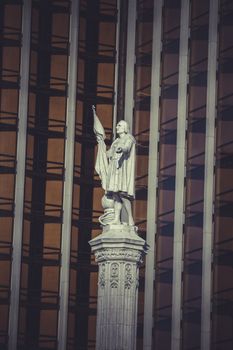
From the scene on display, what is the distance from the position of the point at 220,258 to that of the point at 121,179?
3897 cm

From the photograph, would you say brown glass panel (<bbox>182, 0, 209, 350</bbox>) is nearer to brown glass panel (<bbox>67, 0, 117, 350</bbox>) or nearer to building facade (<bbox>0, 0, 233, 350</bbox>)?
building facade (<bbox>0, 0, 233, 350</bbox>)

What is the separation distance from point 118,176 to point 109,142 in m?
42.2

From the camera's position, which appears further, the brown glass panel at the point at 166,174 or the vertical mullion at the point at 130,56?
the vertical mullion at the point at 130,56

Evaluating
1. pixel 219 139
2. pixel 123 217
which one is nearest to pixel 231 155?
pixel 219 139

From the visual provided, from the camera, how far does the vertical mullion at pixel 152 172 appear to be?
11569cm

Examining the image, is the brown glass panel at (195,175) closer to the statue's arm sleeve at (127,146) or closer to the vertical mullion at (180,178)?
the vertical mullion at (180,178)

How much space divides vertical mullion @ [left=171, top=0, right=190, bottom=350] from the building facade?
8 cm

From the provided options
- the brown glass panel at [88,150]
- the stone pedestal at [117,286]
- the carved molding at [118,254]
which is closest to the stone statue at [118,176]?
→ the stone pedestal at [117,286]

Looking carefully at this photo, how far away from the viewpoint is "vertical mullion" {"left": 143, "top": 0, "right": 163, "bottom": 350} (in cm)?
11569

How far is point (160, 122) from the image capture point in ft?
390

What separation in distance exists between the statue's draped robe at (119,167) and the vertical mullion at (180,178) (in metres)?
37.6

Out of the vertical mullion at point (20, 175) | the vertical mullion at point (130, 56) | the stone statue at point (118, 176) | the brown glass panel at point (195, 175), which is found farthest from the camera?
the vertical mullion at point (130, 56)

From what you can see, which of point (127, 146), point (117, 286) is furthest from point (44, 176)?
point (117, 286)

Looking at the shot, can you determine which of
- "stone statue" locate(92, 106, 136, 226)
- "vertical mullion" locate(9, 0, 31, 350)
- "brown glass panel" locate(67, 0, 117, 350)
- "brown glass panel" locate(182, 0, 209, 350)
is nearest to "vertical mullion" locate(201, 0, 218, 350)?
"brown glass panel" locate(182, 0, 209, 350)
